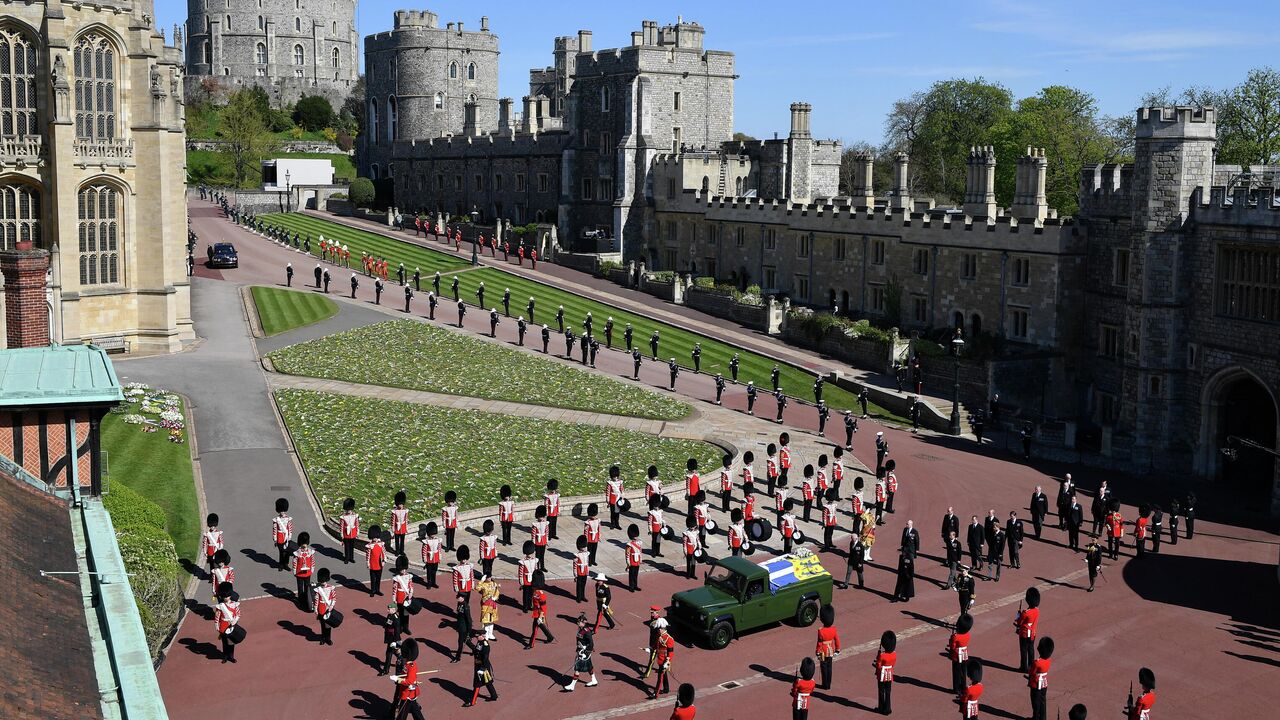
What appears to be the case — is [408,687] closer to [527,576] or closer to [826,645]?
[527,576]

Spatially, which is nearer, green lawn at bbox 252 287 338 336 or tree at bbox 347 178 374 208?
green lawn at bbox 252 287 338 336

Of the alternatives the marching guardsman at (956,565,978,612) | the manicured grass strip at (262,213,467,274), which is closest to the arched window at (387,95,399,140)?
the manicured grass strip at (262,213,467,274)

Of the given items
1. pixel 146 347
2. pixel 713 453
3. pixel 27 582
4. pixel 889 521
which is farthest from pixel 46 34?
pixel 27 582

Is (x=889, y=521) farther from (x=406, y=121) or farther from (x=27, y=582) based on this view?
(x=406, y=121)

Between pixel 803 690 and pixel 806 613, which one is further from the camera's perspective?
pixel 806 613

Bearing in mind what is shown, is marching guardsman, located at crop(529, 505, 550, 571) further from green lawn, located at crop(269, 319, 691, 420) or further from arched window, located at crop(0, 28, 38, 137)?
arched window, located at crop(0, 28, 38, 137)

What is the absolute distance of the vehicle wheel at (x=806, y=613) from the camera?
993 inches

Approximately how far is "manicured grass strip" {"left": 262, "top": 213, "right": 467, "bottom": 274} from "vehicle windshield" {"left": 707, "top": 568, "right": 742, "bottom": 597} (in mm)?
45064

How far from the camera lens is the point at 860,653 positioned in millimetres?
24156

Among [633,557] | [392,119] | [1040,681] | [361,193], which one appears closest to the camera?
[1040,681]

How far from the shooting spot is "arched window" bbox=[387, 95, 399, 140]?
358ft

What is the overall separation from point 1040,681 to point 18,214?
3654cm

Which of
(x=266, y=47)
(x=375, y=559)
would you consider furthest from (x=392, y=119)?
(x=375, y=559)

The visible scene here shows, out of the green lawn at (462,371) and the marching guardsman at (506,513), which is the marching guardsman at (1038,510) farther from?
the green lawn at (462,371)
